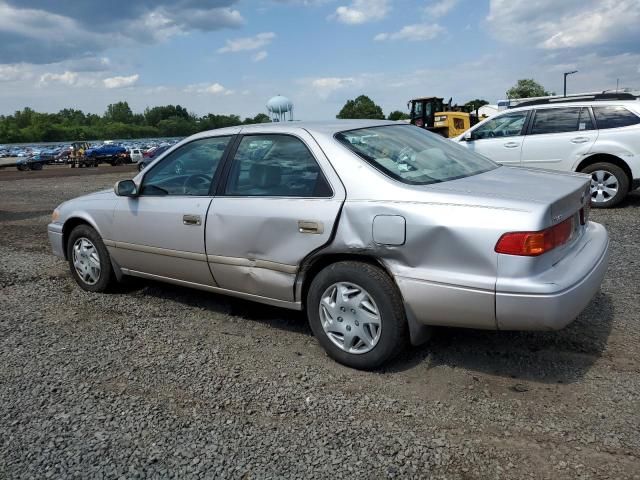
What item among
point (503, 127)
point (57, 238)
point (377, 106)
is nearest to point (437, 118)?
point (503, 127)

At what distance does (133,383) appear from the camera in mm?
3406

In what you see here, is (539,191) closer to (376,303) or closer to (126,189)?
(376,303)

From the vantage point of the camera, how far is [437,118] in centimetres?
2406

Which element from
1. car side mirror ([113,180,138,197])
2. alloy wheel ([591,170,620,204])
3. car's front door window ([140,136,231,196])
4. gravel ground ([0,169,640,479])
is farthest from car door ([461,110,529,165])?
car side mirror ([113,180,138,197])

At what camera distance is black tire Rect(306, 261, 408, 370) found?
10.5 feet

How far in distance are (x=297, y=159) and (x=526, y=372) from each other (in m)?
1.97

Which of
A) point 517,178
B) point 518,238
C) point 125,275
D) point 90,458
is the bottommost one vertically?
point 90,458

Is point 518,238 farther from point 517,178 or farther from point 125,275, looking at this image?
point 125,275

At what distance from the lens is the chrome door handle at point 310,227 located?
3.41 m

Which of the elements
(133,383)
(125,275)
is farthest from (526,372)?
(125,275)

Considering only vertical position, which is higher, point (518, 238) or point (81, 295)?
point (518, 238)

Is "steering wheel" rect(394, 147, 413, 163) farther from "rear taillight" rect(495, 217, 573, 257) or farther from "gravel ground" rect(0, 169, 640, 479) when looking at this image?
"gravel ground" rect(0, 169, 640, 479)

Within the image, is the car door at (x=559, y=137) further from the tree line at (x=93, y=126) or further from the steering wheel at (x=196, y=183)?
the tree line at (x=93, y=126)

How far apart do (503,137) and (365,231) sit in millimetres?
7088
